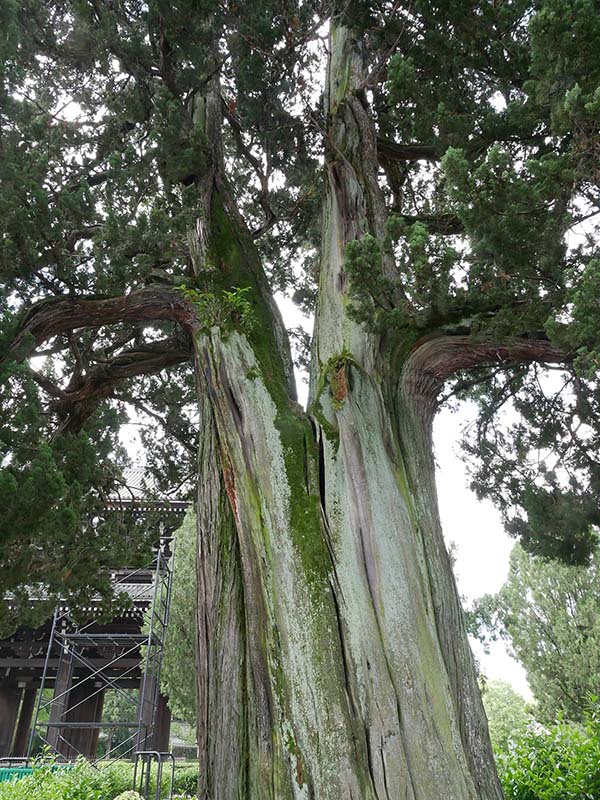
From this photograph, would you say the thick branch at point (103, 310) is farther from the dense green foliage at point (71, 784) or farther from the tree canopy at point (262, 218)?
the dense green foliage at point (71, 784)

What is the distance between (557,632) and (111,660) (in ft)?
27.9

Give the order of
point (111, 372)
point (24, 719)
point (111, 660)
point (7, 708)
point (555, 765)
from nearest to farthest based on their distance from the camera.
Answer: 1. point (555, 765)
2. point (111, 372)
3. point (111, 660)
4. point (7, 708)
5. point (24, 719)

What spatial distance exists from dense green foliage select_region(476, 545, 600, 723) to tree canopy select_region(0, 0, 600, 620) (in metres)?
7.56

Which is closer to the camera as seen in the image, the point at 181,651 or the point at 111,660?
the point at 181,651

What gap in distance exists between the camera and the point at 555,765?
417cm

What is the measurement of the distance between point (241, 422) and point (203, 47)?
324cm

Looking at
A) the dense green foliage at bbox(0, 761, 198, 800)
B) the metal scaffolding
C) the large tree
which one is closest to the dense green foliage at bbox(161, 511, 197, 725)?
the metal scaffolding

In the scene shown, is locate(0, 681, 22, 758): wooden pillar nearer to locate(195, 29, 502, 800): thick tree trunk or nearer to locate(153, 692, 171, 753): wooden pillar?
locate(153, 692, 171, 753): wooden pillar

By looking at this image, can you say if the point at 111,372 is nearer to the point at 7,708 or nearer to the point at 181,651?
the point at 181,651

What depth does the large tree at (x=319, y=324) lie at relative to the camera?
2.23 metres

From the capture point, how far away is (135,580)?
10.8 metres

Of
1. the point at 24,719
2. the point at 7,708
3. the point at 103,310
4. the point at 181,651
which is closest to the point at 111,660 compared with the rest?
the point at 181,651

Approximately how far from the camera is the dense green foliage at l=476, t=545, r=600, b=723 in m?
10.9

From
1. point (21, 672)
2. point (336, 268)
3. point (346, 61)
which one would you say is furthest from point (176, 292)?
point (21, 672)
